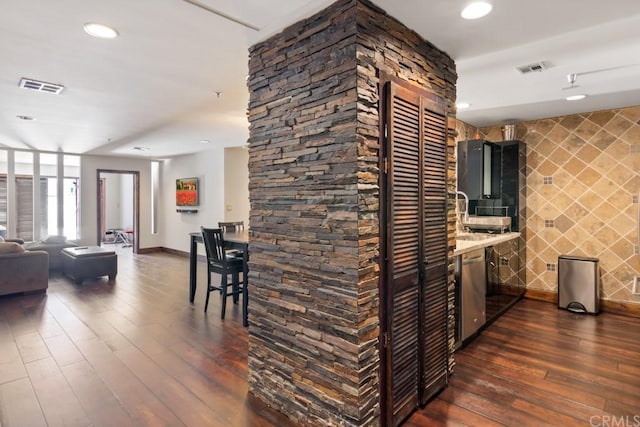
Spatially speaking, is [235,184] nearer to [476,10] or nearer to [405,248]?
[405,248]

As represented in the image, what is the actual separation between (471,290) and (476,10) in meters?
2.27

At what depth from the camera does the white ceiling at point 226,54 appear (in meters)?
2.04

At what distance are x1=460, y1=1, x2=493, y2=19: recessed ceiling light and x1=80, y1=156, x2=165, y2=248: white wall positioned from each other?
836 centimetres

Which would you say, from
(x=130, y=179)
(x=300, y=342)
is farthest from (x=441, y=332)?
(x=130, y=179)

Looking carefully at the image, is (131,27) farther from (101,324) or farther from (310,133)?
(101,324)

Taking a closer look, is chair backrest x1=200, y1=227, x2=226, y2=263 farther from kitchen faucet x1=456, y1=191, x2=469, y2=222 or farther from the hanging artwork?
the hanging artwork

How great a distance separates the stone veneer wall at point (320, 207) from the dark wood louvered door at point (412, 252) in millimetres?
101

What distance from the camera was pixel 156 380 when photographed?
8.46ft

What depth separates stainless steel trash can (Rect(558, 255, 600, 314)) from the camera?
408cm

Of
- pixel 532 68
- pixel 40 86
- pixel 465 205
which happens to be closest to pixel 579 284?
pixel 465 205

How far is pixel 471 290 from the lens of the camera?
10.5ft

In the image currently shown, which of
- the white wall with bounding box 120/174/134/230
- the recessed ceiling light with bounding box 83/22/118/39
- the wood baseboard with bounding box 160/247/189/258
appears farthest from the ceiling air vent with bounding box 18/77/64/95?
the white wall with bounding box 120/174/134/230

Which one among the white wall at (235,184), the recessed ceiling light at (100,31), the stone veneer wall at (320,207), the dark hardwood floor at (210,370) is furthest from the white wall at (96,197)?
the stone veneer wall at (320,207)

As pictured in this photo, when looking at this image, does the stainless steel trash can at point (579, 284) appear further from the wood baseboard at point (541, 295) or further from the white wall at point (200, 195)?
the white wall at point (200, 195)
